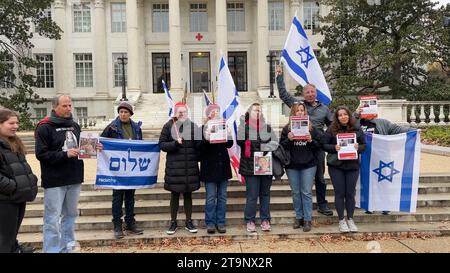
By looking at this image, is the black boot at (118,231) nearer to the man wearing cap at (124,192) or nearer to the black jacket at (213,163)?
the man wearing cap at (124,192)

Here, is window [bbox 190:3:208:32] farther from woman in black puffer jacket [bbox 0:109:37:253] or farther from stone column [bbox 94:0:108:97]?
woman in black puffer jacket [bbox 0:109:37:253]

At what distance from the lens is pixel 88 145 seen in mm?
5957

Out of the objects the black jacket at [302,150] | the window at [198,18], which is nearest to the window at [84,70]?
the window at [198,18]

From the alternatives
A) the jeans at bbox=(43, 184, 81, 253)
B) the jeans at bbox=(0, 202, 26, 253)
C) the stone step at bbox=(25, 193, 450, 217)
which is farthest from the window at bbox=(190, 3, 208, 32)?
the jeans at bbox=(0, 202, 26, 253)

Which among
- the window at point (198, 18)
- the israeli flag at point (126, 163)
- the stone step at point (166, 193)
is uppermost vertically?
the window at point (198, 18)

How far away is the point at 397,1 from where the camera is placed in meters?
26.0

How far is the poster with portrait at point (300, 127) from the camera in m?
6.71

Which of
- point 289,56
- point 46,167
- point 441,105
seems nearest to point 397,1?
point 441,105

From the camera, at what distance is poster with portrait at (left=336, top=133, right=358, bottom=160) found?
664 cm

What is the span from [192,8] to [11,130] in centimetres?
3465

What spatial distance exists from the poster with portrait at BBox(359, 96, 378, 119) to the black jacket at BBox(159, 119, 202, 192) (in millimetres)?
2903

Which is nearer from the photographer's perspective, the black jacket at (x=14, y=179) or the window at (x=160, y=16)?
the black jacket at (x=14, y=179)

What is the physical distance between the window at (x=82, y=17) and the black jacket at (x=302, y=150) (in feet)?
112
